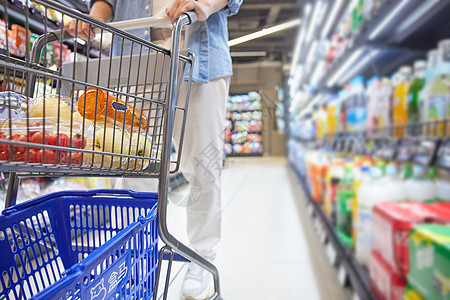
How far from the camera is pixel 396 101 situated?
4.83 ft

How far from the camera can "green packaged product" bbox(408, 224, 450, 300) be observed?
2.42 ft

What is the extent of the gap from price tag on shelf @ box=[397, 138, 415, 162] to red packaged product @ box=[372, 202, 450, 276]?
0.30m

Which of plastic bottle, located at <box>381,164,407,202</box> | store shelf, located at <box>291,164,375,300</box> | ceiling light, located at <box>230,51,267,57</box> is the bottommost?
store shelf, located at <box>291,164,375,300</box>

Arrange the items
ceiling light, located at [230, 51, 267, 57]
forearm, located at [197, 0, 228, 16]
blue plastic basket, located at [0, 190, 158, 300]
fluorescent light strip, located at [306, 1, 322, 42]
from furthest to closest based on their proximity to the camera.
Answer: fluorescent light strip, located at [306, 1, 322, 42] < ceiling light, located at [230, 51, 267, 57] < forearm, located at [197, 0, 228, 16] < blue plastic basket, located at [0, 190, 158, 300]

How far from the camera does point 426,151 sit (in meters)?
1.18

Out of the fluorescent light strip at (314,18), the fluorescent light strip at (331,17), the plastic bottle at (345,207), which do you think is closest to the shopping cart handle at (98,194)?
the plastic bottle at (345,207)

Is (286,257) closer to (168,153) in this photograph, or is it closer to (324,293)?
(324,293)

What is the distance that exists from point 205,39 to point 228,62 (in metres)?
0.13

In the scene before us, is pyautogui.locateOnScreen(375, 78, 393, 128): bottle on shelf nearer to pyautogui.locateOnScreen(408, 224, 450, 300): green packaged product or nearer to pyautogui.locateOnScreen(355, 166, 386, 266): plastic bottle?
pyautogui.locateOnScreen(355, 166, 386, 266): plastic bottle

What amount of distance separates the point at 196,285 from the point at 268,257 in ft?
2.24

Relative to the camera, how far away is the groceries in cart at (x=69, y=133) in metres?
0.53

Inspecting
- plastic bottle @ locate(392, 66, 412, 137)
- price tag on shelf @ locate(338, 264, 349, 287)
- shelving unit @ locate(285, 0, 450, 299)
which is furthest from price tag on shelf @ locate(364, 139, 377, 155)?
price tag on shelf @ locate(338, 264, 349, 287)

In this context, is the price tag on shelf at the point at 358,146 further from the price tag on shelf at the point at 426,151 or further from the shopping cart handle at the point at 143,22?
the shopping cart handle at the point at 143,22

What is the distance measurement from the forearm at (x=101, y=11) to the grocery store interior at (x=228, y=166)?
116 millimetres
